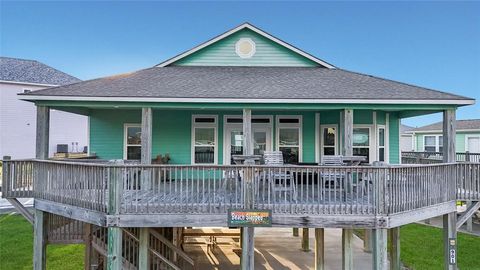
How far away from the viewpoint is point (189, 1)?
31.9 m

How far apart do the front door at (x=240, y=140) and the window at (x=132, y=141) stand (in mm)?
3350

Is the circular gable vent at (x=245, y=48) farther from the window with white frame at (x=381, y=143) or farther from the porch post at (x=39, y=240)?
the porch post at (x=39, y=240)

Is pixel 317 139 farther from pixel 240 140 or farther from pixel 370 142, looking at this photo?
pixel 240 140

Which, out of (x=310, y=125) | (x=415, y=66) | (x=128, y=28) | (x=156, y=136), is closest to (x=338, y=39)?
(x=415, y=66)

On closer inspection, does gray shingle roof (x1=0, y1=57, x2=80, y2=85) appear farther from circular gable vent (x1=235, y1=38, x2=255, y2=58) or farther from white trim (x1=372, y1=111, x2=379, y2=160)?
white trim (x1=372, y1=111, x2=379, y2=160)

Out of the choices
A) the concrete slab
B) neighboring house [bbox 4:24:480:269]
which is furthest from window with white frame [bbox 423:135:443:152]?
neighboring house [bbox 4:24:480:269]

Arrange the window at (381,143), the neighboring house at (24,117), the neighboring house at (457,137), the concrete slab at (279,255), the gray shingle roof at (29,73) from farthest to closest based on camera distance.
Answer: the gray shingle roof at (29,73)
the neighboring house at (24,117)
the neighboring house at (457,137)
the window at (381,143)
the concrete slab at (279,255)

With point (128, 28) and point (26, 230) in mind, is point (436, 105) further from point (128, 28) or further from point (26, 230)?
point (128, 28)

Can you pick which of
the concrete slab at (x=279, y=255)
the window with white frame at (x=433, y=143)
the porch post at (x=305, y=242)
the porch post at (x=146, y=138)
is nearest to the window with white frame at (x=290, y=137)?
the porch post at (x=305, y=242)

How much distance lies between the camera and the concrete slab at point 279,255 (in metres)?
10.8

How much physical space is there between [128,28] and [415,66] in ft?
132

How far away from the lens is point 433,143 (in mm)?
23453

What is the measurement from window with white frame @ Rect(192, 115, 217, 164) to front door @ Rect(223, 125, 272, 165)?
485 millimetres

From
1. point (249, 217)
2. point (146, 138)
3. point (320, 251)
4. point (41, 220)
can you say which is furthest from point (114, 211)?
point (320, 251)
